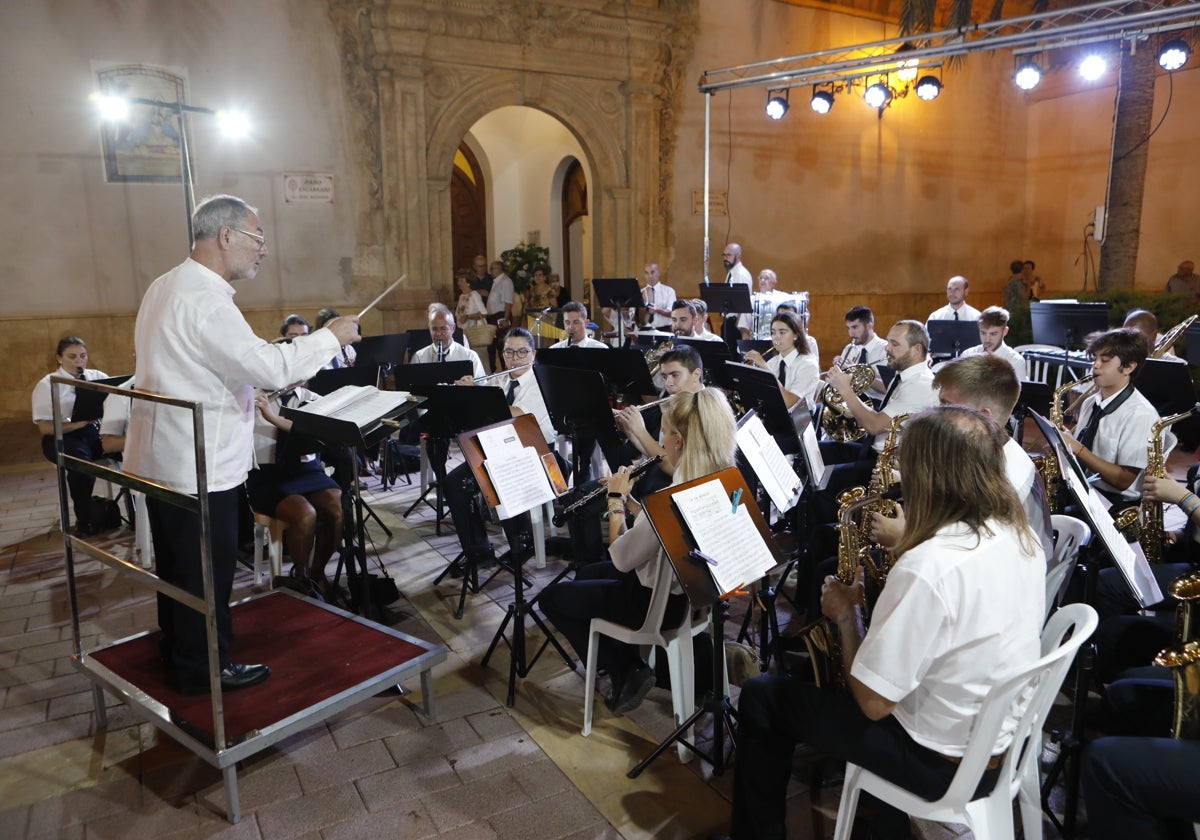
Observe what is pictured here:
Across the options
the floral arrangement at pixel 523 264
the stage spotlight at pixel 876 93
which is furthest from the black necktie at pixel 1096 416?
the floral arrangement at pixel 523 264

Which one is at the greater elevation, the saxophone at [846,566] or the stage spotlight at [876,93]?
the stage spotlight at [876,93]

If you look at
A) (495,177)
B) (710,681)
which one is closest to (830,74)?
(495,177)

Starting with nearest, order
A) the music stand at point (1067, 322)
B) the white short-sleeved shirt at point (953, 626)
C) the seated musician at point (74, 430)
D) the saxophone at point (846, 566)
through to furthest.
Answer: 1. the white short-sleeved shirt at point (953, 626)
2. the saxophone at point (846, 566)
3. the seated musician at point (74, 430)
4. the music stand at point (1067, 322)

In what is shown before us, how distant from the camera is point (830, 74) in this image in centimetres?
1010

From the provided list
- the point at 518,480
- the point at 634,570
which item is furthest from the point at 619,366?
the point at 634,570

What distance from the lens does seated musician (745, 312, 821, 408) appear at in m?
5.86

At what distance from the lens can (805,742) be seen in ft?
7.46

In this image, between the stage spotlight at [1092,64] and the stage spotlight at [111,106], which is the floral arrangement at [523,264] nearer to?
the stage spotlight at [111,106]

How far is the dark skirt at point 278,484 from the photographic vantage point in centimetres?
460

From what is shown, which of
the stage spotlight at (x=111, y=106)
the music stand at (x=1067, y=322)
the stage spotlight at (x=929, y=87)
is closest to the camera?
the music stand at (x=1067, y=322)

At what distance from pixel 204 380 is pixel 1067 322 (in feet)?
24.8

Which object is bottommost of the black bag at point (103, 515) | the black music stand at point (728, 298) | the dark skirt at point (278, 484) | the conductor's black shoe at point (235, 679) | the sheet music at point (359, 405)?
the black bag at point (103, 515)

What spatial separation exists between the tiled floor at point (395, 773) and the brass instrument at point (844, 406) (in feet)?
9.05

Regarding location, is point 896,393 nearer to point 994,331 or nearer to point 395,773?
point 994,331
